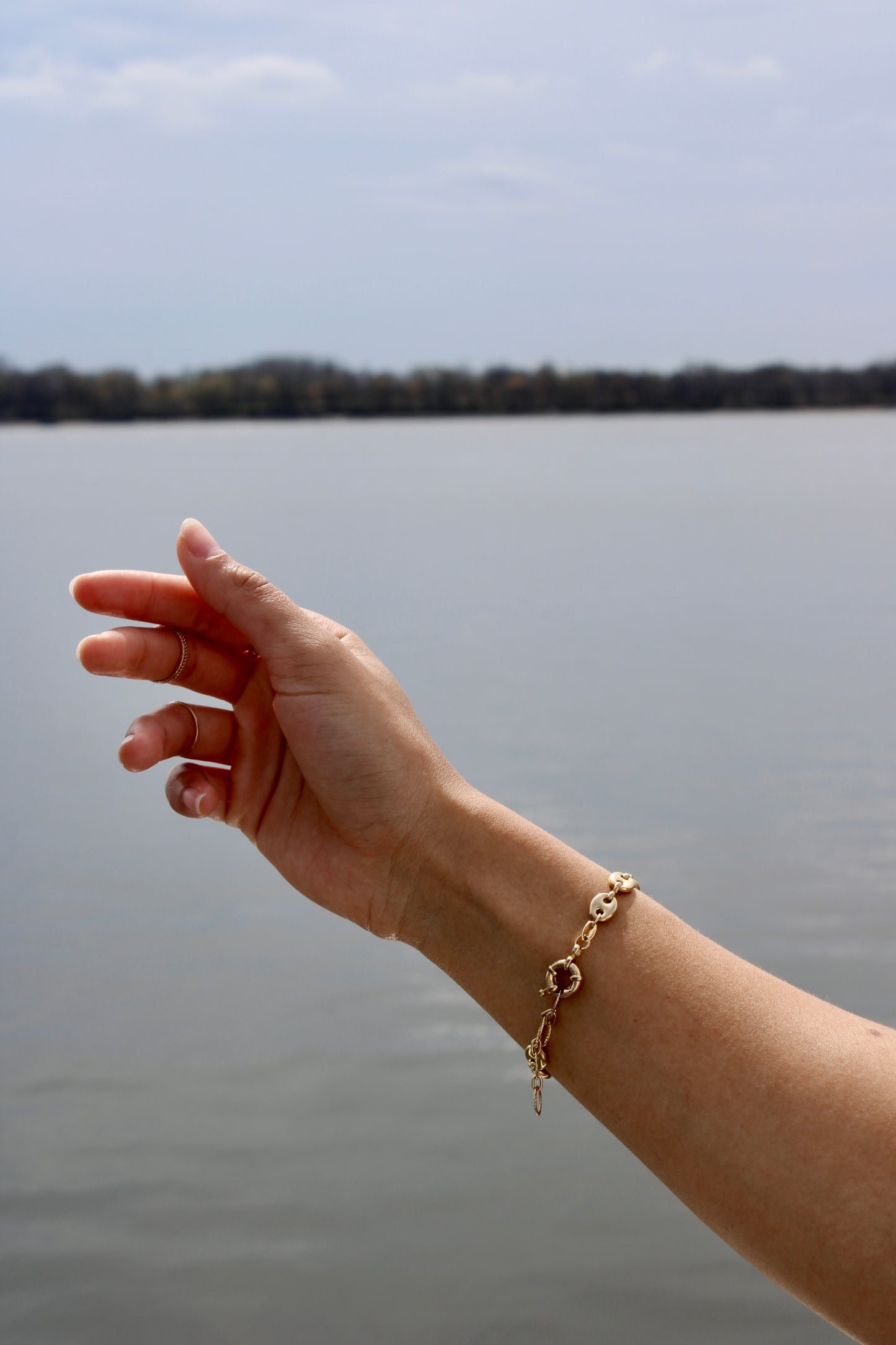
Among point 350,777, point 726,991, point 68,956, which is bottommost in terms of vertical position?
point 68,956

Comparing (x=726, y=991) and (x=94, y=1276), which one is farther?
(x=94, y=1276)

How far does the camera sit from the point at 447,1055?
3699mm

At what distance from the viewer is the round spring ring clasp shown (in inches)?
53.2

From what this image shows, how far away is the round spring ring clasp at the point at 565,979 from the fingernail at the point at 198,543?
32.6 inches

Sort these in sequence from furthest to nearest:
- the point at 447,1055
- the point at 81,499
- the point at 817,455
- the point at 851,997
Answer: the point at 817,455, the point at 81,499, the point at 851,997, the point at 447,1055

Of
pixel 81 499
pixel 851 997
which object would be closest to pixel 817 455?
pixel 81 499

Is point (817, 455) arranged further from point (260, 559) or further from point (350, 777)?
point (350, 777)

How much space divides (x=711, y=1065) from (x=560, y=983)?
212 mm

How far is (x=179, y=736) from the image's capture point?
6.05ft

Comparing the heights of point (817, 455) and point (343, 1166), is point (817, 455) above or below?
above

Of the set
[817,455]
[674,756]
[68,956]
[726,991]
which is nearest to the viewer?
[726,991]

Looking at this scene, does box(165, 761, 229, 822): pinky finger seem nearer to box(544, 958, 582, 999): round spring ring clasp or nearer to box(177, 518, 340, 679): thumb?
box(177, 518, 340, 679): thumb

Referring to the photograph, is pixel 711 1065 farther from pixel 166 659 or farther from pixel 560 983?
pixel 166 659

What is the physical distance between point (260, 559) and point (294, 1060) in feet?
55.6
